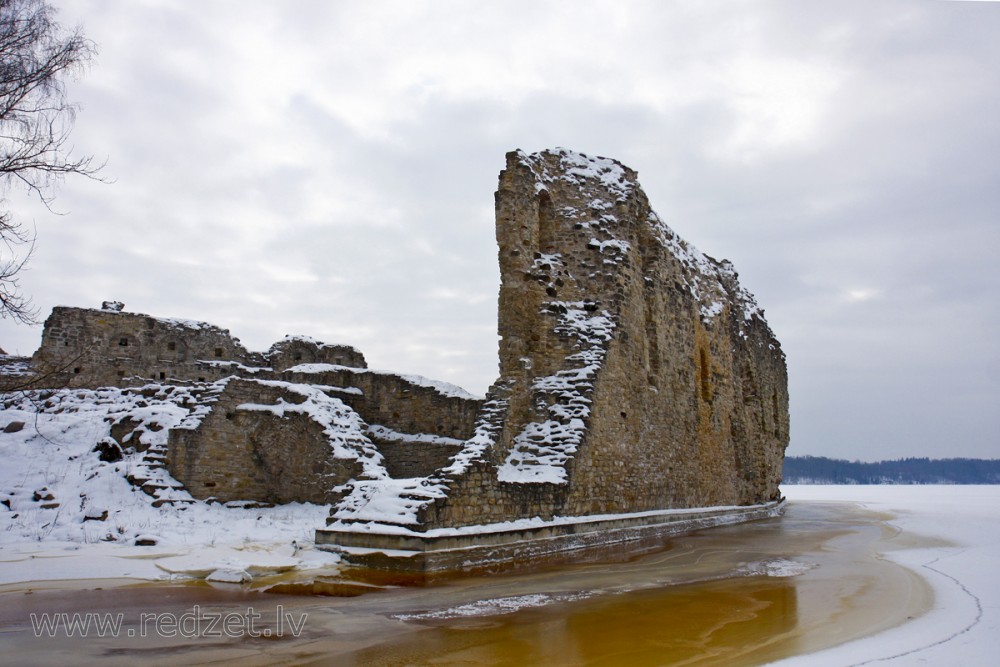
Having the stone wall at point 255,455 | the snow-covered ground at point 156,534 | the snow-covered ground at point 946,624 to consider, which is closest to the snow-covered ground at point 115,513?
the snow-covered ground at point 156,534

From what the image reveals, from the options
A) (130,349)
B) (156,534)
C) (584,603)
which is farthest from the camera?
(130,349)

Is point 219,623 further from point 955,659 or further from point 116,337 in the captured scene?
point 116,337

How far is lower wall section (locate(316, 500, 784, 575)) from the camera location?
9430 mm

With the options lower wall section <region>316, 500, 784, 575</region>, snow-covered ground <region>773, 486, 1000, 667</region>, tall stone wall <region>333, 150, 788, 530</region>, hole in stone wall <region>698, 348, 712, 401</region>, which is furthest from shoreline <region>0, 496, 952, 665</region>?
hole in stone wall <region>698, 348, 712, 401</region>

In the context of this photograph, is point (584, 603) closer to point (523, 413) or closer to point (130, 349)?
point (523, 413)

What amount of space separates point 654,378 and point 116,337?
15674mm

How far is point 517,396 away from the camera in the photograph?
545 inches

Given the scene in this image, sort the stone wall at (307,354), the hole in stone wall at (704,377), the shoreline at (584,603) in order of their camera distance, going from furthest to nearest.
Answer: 1. the stone wall at (307,354)
2. the hole in stone wall at (704,377)
3. the shoreline at (584,603)

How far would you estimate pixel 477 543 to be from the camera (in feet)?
33.5

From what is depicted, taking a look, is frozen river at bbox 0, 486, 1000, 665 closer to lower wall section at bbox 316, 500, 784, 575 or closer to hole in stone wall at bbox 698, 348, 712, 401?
lower wall section at bbox 316, 500, 784, 575

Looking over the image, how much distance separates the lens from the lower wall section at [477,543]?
371 inches

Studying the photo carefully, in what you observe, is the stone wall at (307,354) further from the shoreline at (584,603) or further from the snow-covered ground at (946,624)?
the snow-covered ground at (946,624)

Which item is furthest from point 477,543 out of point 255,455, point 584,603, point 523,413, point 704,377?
point 704,377

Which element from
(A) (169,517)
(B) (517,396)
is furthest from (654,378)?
(A) (169,517)
